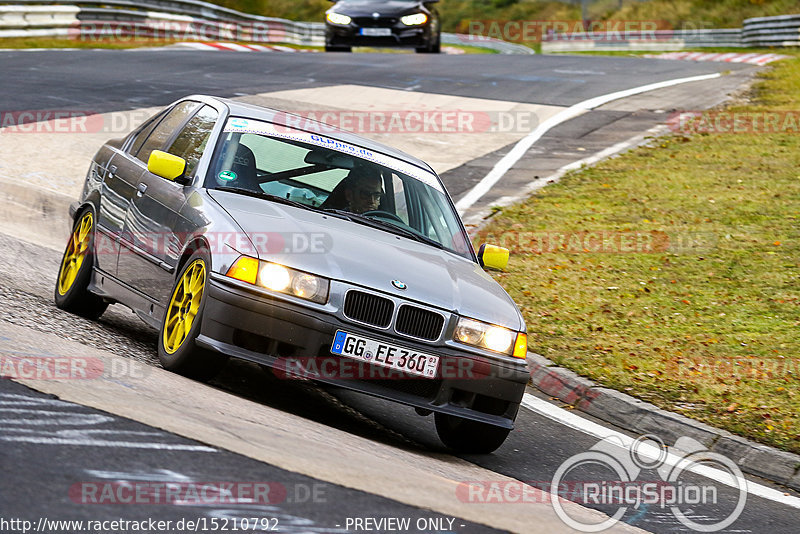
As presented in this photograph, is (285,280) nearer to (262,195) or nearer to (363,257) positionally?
(363,257)

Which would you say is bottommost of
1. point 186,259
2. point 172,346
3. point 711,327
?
point 711,327

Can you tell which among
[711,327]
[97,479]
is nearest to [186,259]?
[97,479]

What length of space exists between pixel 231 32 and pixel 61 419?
3347cm

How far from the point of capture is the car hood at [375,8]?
26812mm

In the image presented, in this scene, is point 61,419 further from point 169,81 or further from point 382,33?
point 382,33

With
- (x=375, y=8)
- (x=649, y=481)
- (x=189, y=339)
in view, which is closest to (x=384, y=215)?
(x=189, y=339)

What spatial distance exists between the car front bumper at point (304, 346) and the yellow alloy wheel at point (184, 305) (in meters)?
0.21

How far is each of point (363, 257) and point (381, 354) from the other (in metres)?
0.56

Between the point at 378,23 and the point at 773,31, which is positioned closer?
the point at 378,23

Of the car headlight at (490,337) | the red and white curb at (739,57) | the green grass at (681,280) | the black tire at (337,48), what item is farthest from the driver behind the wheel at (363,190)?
the red and white curb at (739,57)

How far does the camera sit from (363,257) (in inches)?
237

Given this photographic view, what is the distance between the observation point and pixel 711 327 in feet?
30.5

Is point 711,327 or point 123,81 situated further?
point 123,81

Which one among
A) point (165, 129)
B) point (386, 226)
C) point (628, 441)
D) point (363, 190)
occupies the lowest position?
point (628, 441)
